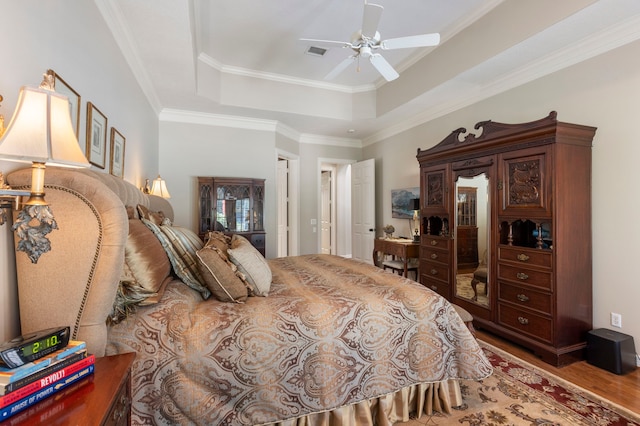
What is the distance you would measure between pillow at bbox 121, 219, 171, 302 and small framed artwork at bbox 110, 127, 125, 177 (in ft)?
4.25

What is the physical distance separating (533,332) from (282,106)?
406 cm

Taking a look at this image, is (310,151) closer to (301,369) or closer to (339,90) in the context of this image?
(339,90)

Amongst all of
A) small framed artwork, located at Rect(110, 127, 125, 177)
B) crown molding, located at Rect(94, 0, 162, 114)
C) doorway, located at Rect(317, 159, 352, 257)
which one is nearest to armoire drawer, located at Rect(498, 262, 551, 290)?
small framed artwork, located at Rect(110, 127, 125, 177)

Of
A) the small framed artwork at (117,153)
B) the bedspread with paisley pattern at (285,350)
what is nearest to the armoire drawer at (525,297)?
the bedspread with paisley pattern at (285,350)

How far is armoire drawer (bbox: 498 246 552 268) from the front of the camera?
2.64m

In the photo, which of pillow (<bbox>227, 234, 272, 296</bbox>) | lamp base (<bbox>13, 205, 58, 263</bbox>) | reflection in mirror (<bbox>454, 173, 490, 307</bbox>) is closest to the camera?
lamp base (<bbox>13, 205, 58, 263</bbox>)

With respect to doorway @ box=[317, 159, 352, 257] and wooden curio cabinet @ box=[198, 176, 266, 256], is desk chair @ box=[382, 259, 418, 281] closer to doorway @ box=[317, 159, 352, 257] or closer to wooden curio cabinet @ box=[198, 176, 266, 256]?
doorway @ box=[317, 159, 352, 257]

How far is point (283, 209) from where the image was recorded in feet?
19.9

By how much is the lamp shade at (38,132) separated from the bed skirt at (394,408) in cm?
142

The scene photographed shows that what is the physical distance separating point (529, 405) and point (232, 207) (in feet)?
12.8

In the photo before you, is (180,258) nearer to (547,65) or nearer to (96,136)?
(96,136)

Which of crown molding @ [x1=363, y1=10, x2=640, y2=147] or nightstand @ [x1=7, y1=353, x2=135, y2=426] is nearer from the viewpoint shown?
nightstand @ [x1=7, y1=353, x2=135, y2=426]

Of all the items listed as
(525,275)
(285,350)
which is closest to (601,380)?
(525,275)

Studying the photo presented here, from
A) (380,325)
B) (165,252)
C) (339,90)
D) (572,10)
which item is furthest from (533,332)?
(339,90)
